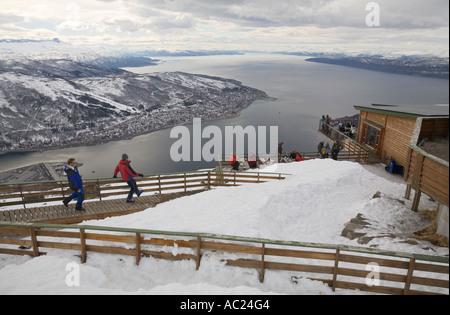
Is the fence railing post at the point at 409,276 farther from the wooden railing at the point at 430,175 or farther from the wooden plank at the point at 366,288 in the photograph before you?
the wooden railing at the point at 430,175

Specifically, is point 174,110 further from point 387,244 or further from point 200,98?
point 387,244

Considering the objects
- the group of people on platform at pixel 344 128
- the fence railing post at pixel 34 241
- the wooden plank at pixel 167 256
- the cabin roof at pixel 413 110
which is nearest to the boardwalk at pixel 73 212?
the fence railing post at pixel 34 241

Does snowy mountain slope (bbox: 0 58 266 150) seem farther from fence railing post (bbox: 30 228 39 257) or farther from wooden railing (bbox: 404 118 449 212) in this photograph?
wooden railing (bbox: 404 118 449 212)

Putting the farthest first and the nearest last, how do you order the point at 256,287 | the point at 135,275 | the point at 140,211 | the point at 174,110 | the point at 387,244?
1. the point at 174,110
2. the point at 140,211
3. the point at 387,244
4. the point at 135,275
5. the point at 256,287

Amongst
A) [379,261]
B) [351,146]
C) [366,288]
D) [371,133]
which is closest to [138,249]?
[366,288]

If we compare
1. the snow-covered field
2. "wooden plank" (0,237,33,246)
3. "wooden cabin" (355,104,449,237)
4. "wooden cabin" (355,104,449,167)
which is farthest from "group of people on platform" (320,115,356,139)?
"wooden plank" (0,237,33,246)

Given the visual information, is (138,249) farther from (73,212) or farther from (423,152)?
(423,152)
